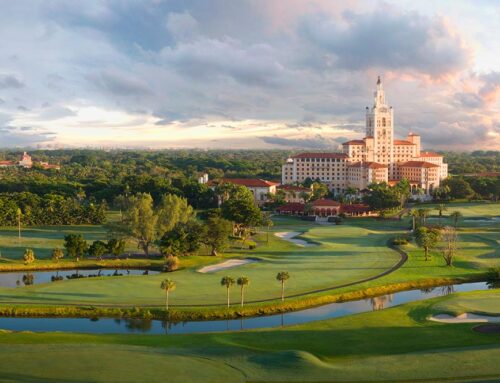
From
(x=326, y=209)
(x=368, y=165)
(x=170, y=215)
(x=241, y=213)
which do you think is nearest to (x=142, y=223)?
(x=170, y=215)

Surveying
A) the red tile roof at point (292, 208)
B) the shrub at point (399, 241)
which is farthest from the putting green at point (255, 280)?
the red tile roof at point (292, 208)

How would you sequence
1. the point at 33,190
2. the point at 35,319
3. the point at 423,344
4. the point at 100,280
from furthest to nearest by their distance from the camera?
the point at 33,190
the point at 100,280
the point at 35,319
the point at 423,344

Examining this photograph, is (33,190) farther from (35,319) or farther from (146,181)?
(35,319)

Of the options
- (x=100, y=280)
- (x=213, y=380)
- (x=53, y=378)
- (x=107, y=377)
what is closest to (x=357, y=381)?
(x=213, y=380)

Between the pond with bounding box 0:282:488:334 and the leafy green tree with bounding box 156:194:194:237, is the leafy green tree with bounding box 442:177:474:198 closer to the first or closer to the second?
the leafy green tree with bounding box 156:194:194:237

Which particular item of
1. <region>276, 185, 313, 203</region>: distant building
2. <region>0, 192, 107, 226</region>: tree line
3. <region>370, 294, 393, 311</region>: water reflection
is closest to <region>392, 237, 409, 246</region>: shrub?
<region>370, 294, 393, 311</region>: water reflection
